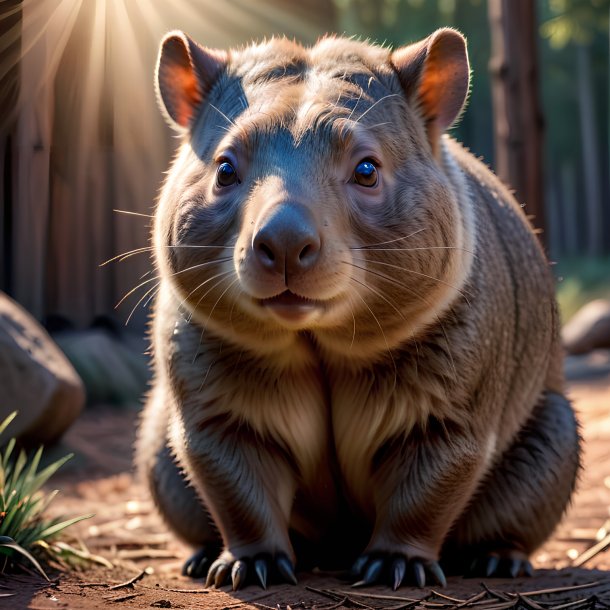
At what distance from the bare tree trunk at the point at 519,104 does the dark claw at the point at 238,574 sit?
5.96 meters

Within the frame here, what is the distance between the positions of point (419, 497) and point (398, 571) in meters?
0.26

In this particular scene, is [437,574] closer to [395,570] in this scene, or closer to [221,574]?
[395,570]

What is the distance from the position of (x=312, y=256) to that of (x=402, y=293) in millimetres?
505

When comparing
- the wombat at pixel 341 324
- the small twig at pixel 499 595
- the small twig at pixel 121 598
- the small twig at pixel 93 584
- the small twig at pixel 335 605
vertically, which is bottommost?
the small twig at pixel 499 595

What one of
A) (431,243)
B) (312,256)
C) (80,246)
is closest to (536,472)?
(431,243)

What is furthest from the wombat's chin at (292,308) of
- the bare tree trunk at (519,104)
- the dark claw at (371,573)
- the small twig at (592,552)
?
the bare tree trunk at (519,104)

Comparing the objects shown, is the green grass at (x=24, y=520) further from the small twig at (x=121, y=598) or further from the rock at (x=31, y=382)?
the rock at (x=31, y=382)

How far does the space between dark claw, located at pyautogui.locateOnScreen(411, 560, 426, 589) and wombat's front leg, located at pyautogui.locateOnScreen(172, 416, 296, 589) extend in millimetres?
429

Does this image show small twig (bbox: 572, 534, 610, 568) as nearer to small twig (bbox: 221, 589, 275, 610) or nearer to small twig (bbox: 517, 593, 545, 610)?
small twig (bbox: 517, 593, 545, 610)

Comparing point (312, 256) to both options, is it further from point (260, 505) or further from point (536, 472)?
point (536, 472)

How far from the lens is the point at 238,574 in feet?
11.2

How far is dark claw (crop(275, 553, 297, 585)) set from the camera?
341cm

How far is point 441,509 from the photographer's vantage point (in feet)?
11.5

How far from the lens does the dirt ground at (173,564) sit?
3061 millimetres
